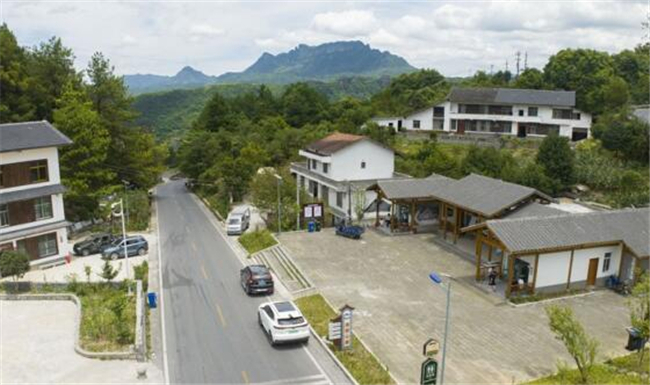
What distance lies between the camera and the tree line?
40688 millimetres

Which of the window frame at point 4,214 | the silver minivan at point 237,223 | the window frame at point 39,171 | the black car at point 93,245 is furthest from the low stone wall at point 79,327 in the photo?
the silver minivan at point 237,223

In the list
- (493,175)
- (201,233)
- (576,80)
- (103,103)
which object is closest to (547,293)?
(493,175)

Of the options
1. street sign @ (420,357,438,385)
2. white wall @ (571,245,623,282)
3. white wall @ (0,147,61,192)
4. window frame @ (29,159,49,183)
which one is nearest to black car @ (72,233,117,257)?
white wall @ (0,147,61,192)

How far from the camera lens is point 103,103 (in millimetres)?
49469

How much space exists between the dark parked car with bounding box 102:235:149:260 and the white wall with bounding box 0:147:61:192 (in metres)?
5.62

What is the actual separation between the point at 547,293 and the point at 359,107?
6097 centimetres

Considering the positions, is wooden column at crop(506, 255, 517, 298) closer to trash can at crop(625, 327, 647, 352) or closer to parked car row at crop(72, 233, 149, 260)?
trash can at crop(625, 327, 647, 352)

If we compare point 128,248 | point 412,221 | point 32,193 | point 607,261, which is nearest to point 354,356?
point 607,261

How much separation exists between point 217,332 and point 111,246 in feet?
52.2

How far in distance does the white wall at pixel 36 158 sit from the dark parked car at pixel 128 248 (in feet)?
18.4

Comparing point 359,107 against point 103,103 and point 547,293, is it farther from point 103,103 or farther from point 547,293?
point 547,293

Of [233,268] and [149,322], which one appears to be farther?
[233,268]

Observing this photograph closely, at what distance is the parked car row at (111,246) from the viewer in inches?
1332

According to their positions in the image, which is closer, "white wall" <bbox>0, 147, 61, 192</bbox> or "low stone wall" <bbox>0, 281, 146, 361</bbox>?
"low stone wall" <bbox>0, 281, 146, 361</bbox>
